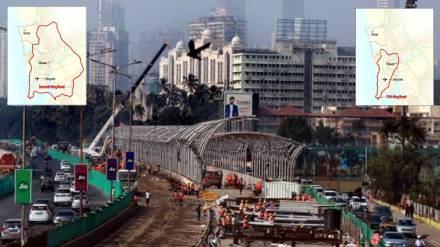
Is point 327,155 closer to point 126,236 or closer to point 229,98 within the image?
point 229,98

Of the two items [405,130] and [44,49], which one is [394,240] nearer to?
[44,49]

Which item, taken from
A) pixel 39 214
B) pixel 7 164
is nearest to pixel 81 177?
pixel 39 214

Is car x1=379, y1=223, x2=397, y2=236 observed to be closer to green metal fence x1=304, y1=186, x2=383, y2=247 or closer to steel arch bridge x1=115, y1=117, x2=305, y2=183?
green metal fence x1=304, y1=186, x2=383, y2=247

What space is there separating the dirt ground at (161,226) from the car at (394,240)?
8.30 m

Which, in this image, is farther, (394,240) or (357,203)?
(357,203)

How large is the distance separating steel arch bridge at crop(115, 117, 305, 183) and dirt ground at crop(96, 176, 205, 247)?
505 cm

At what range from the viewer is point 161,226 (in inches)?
2544

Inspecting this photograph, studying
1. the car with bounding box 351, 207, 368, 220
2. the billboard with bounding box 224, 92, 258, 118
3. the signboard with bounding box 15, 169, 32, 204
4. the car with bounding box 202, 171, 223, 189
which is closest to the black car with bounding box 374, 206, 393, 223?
the car with bounding box 351, 207, 368, 220

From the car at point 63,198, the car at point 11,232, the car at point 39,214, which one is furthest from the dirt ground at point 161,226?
the car at point 63,198

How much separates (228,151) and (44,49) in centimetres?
6159

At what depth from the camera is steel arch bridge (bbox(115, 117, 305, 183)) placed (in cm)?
9306

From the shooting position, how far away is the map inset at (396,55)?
60.0 meters

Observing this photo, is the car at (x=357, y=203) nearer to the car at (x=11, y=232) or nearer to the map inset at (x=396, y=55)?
the map inset at (x=396, y=55)

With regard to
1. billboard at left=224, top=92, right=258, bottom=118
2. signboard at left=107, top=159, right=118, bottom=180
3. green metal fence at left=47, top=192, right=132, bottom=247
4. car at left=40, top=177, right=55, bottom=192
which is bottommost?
car at left=40, top=177, right=55, bottom=192
